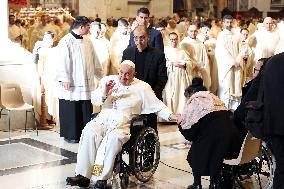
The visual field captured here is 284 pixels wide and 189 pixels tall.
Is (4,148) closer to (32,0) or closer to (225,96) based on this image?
(225,96)

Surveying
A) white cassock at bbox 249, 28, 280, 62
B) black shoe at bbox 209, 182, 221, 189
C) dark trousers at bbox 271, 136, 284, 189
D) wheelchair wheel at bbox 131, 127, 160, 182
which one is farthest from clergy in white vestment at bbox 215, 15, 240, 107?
dark trousers at bbox 271, 136, 284, 189

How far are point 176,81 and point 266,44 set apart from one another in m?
3.22

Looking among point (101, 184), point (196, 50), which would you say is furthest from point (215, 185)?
point (196, 50)

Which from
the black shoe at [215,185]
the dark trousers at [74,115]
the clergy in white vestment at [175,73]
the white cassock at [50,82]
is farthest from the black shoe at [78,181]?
the clergy in white vestment at [175,73]

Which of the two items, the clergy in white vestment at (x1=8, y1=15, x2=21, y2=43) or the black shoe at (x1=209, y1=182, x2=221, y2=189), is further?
the clergy in white vestment at (x1=8, y1=15, x2=21, y2=43)

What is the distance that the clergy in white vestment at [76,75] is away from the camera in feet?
29.9

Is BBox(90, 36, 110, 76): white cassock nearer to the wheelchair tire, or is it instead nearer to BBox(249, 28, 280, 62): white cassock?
BBox(249, 28, 280, 62): white cassock

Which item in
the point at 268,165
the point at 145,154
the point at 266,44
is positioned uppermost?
the point at 266,44

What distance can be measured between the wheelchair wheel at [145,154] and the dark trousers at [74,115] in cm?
243

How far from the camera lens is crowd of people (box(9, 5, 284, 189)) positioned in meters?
6.34

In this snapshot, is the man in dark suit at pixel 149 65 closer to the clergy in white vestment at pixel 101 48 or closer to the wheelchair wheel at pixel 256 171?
the wheelchair wheel at pixel 256 171

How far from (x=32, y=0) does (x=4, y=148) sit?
14152 millimetres

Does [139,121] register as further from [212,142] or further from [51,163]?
[51,163]

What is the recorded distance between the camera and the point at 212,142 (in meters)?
6.25
